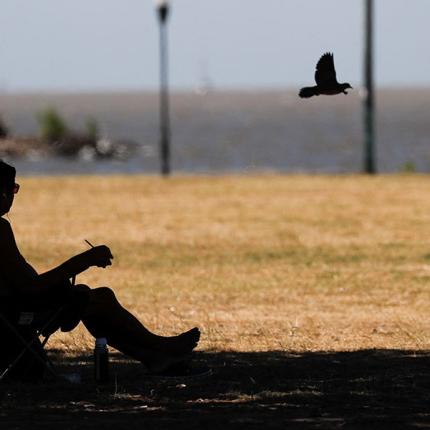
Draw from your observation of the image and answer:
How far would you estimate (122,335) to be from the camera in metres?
9.20

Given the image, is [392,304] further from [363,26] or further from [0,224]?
[363,26]

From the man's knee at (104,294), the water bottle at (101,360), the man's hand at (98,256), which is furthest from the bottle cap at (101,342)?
the man's hand at (98,256)

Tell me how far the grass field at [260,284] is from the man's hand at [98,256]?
2.44 ft

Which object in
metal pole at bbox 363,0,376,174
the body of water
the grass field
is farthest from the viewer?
the body of water

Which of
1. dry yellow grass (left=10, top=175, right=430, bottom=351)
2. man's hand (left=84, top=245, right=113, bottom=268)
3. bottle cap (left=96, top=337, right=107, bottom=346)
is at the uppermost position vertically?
man's hand (left=84, top=245, right=113, bottom=268)

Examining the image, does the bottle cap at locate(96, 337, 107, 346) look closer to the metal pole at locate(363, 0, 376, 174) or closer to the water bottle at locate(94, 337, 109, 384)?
the water bottle at locate(94, 337, 109, 384)

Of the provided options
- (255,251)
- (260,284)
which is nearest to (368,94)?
(255,251)

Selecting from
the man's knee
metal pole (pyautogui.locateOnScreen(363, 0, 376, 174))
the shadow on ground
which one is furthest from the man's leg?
metal pole (pyautogui.locateOnScreen(363, 0, 376, 174))

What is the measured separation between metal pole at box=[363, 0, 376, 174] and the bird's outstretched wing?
22.1 m

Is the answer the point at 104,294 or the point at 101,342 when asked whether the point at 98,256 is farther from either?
the point at 101,342

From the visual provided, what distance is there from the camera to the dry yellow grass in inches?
491

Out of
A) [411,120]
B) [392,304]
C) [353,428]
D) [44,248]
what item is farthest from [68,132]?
[353,428]

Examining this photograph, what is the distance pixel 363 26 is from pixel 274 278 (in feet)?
55.8

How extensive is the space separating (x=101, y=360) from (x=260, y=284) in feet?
20.2
